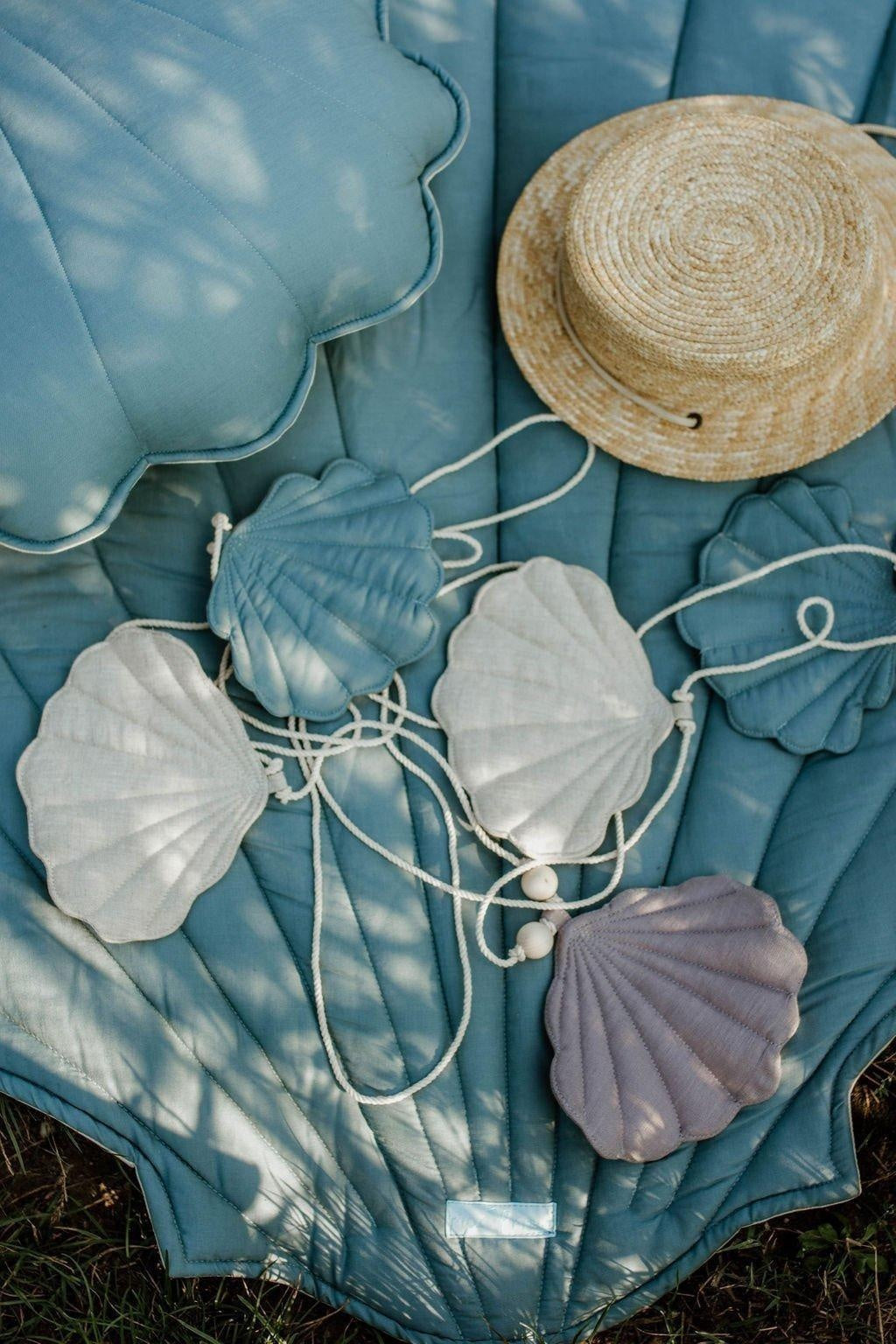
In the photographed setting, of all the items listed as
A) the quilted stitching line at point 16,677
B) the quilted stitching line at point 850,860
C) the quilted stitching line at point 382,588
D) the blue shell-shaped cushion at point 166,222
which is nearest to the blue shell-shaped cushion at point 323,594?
the quilted stitching line at point 382,588

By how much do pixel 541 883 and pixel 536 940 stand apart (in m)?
0.06

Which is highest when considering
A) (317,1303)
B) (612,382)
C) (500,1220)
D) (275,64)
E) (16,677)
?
(275,64)

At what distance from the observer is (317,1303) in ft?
4.50

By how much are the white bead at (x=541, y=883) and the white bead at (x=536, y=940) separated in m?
0.03

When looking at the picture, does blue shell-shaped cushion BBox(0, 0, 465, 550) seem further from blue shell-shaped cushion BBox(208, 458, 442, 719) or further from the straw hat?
the straw hat

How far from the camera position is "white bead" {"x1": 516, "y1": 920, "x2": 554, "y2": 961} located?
1.28 meters

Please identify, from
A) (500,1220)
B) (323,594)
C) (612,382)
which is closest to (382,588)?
(323,594)

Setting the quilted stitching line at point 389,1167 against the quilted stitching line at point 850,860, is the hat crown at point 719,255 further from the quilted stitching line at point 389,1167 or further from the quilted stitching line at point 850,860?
the quilted stitching line at point 389,1167

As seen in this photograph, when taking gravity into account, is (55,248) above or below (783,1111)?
above

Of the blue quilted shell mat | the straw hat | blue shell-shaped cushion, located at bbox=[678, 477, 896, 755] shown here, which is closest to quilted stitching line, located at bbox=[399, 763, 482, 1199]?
the blue quilted shell mat

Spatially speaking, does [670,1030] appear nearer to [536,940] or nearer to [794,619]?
[536,940]

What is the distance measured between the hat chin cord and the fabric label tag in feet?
2.91

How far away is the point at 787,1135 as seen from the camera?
48.6 inches

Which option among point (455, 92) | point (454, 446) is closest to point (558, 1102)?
point (454, 446)
